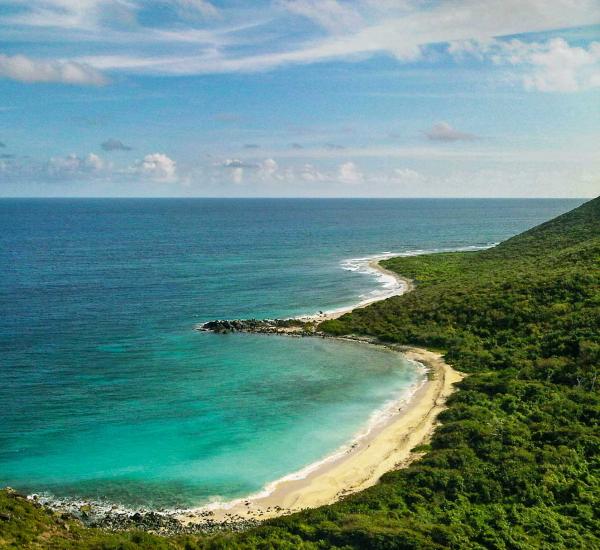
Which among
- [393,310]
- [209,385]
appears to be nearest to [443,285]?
[393,310]

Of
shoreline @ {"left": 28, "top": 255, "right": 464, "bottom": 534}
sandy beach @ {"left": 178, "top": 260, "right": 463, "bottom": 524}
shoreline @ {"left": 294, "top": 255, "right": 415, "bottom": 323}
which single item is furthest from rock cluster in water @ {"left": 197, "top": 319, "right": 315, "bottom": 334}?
sandy beach @ {"left": 178, "top": 260, "right": 463, "bottom": 524}

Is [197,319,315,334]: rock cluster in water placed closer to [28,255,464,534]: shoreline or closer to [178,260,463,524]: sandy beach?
[28,255,464,534]: shoreline

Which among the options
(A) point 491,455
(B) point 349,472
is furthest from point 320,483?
(A) point 491,455

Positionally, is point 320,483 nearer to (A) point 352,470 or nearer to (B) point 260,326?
(A) point 352,470

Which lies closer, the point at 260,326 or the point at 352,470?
the point at 352,470

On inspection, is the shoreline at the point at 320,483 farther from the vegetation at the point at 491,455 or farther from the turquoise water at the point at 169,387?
the vegetation at the point at 491,455

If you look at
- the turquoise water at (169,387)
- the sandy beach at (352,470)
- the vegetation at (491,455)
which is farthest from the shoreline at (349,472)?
the vegetation at (491,455)

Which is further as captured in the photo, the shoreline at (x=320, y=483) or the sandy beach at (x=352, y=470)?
the sandy beach at (x=352, y=470)
